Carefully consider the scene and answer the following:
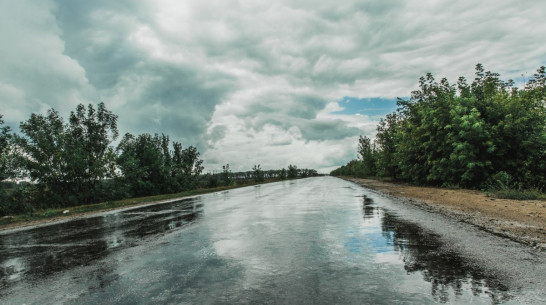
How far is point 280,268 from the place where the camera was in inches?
206

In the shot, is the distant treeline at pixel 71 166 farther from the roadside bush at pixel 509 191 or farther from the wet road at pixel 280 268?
the roadside bush at pixel 509 191

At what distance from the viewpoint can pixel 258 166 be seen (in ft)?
266

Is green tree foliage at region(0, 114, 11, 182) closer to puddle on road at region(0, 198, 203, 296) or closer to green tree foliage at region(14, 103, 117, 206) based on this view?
green tree foliage at region(14, 103, 117, 206)

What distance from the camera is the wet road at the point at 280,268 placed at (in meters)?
4.04

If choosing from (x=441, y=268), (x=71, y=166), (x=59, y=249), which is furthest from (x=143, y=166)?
(x=441, y=268)

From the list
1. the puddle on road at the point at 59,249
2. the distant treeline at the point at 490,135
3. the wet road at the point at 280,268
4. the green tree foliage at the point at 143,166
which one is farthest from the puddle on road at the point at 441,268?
the green tree foliage at the point at 143,166

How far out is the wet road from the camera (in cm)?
404

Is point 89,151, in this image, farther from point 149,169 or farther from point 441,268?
point 441,268

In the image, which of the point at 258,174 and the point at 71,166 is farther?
the point at 258,174

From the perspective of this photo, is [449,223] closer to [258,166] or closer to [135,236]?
[135,236]

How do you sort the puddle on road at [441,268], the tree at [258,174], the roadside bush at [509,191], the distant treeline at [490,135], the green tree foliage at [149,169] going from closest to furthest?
1. the puddle on road at [441,268]
2. the roadside bush at [509,191]
3. the distant treeline at [490,135]
4. the green tree foliage at [149,169]
5. the tree at [258,174]

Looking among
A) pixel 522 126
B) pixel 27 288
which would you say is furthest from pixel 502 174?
pixel 27 288

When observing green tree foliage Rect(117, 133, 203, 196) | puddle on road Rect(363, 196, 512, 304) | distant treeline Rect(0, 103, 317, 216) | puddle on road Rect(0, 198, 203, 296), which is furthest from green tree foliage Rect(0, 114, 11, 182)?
puddle on road Rect(363, 196, 512, 304)

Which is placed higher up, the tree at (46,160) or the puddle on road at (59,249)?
Answer: the tree at (46,160)
